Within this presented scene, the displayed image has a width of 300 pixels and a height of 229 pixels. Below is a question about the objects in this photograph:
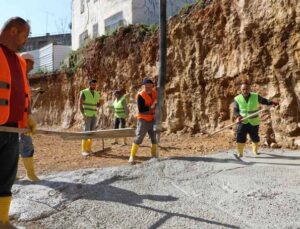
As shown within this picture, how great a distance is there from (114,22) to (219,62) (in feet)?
38.9

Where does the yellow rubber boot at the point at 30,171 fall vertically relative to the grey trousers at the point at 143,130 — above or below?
below

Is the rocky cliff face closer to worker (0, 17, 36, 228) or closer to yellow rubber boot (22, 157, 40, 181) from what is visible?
yellow rubber boot (22, 157, 40, 181)

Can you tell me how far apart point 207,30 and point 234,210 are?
9.41m

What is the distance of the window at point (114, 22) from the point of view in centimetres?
2155

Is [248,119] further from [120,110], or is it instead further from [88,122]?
[120,110]

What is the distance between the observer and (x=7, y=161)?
138 inches

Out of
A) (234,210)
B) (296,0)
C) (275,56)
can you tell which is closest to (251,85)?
(275,56)

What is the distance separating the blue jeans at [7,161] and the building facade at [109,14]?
14902mm

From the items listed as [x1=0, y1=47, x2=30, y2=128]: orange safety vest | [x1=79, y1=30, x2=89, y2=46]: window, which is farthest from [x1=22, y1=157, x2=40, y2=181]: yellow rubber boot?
[x1=79, y1=30, x2=89, y2=46]: window

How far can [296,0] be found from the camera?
973cm

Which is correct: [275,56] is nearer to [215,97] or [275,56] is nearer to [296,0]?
[296,0]

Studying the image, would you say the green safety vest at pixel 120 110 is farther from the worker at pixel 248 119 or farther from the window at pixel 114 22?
the window at pixel 114 22

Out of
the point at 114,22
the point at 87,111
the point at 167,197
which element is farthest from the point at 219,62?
the point at 114,22

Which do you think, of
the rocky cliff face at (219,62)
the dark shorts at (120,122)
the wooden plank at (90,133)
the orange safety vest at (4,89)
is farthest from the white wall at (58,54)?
the orange safety vest at (4,89)
